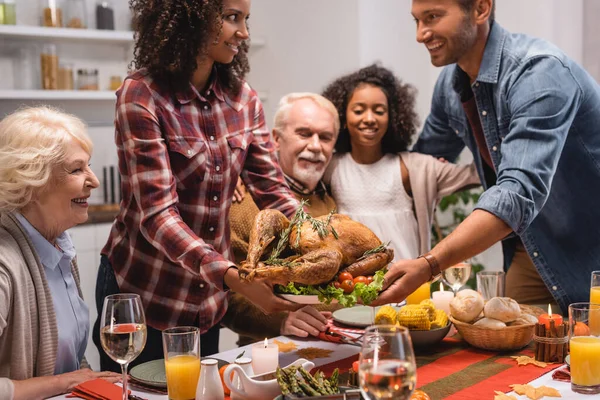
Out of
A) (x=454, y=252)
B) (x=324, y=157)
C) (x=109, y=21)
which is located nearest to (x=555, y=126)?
(x=454, y=252)

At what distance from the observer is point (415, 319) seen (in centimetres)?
199

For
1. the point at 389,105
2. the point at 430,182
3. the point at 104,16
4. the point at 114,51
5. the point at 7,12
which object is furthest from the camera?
the point at 114,51

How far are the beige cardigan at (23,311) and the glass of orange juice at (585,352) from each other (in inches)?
50.4

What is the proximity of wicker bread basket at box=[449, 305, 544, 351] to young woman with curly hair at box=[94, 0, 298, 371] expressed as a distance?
2.18 ft

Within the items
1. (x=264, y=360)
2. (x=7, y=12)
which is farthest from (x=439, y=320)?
(x=7, y=12)

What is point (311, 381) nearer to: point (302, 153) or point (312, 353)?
point (312, 353)

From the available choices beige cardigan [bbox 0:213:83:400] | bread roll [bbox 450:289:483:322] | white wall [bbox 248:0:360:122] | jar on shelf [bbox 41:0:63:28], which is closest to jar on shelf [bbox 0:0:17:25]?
jar on shelf [bbox 41:0:63:28]

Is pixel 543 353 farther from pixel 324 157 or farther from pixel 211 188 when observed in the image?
pixel 324 157

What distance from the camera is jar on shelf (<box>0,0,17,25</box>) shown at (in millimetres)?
4566

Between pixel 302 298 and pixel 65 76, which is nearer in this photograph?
pixel 302 298

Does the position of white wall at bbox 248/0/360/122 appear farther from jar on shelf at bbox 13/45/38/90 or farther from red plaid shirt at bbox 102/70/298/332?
red plaid shirt at bbox 102/70/298/332

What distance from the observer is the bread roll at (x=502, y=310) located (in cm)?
196

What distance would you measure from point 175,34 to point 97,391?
3.54ft

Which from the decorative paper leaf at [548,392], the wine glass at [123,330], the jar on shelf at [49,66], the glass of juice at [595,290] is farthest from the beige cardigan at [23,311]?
the jar on shelf at [49,66]
